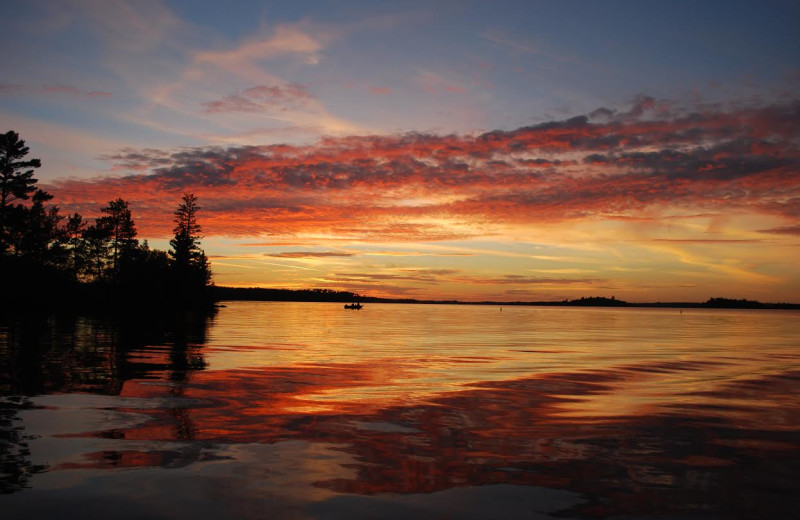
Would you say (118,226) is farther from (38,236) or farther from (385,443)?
(385,443)

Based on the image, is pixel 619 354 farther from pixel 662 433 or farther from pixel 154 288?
pixel 154 288

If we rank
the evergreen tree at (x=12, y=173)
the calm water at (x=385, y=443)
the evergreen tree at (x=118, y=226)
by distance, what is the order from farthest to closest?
the evergreen tree at (x=118, y=226) → the evergreen tree at (x=12, y=173) → the calm water at (x=385, y=443)

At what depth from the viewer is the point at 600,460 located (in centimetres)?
945

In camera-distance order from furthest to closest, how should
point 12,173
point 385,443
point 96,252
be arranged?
1. point 96,252
2. point 12,173
3. point 385,443

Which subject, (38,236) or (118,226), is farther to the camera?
(118,226)

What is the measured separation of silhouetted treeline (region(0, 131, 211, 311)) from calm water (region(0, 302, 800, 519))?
5230cm

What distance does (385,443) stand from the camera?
34.1 ft

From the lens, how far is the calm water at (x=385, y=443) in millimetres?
7289

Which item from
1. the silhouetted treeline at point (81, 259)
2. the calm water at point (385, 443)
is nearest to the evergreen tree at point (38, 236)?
the silhouetted treeline at point (81, 259)

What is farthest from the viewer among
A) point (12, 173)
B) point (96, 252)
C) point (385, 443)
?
point (96, 252)

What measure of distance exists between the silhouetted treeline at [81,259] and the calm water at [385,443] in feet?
172

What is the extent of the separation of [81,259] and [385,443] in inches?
3790

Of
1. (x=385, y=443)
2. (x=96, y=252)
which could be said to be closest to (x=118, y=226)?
(x=96, y=252)

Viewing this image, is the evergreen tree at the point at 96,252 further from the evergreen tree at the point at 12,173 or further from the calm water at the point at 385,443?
the calm water at the point at 385,443
